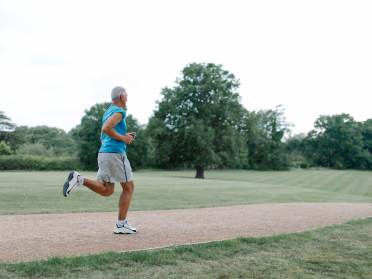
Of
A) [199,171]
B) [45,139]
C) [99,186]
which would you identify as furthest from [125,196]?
[45,139]

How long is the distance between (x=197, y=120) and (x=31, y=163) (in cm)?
2838

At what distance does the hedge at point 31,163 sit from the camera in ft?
197

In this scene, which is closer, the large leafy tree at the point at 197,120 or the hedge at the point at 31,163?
the large leafy tree at the point at 197,120

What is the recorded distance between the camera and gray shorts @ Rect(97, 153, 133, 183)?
5.99 m

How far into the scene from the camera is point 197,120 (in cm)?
4597

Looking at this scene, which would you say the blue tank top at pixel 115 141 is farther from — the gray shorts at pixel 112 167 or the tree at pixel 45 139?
the tree at pixel 45 139

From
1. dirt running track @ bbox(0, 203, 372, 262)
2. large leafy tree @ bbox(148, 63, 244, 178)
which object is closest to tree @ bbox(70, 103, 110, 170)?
large leafy tree @ bbox(148, 63, 244, 178)

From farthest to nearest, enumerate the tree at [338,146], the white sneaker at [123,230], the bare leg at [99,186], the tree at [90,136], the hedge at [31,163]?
the tree at [338,146] → the tree at [90,136] → the hedge at [31,163] → the white sneaker at [123,230] → the bare leg at [99,186]

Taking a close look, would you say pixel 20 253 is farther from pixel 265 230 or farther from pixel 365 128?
pixel 365 128

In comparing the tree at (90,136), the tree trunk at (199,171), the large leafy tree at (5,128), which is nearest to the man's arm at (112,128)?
the tree trunk at (199,171)

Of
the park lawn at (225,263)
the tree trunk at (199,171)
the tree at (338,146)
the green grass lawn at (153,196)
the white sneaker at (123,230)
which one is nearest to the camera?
the park lawn at (225,263)

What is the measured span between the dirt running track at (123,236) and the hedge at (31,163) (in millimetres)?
56163

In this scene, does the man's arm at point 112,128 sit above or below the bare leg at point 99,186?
above

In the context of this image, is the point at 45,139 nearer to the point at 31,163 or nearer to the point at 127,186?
the point at 31,163
